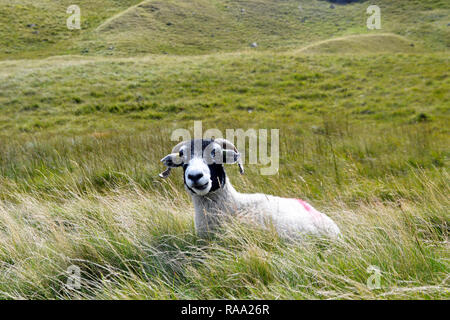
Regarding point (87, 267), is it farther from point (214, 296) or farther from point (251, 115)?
point (251, 115)

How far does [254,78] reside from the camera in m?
24.2

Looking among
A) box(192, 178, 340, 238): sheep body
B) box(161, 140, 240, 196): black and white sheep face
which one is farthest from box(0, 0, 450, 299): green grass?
box(161, 140, 240, 196): black and white sheep face

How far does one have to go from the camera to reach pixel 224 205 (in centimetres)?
400

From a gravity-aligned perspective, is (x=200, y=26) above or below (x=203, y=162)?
above

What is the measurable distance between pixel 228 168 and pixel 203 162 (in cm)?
386

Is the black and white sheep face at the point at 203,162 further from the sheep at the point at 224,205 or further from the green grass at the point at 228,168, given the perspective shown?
the green grass at the point at 228,168

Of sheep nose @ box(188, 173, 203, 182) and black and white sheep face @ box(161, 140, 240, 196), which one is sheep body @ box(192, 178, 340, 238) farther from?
sheep nose @ box(188, 173, 203, 182)

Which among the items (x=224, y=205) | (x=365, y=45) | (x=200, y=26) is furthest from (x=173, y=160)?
(x=200, y=26)

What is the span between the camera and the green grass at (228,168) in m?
2.94

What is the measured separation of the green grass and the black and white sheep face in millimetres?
498

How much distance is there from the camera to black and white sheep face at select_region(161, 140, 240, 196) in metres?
3.35

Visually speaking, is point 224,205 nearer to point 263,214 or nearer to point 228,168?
point 263,214
